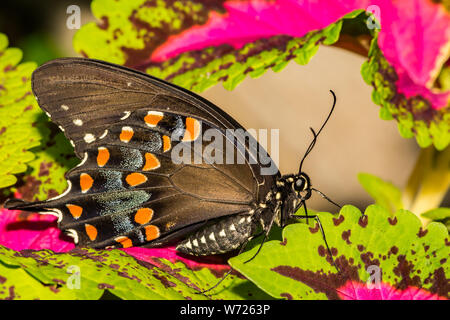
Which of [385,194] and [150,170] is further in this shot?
[385,194]

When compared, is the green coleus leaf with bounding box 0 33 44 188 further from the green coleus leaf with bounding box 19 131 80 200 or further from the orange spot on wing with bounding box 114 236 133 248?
the orange spot on wing with bounding box 114 236 133 248

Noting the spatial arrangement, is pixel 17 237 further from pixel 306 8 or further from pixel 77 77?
pixel 306 8

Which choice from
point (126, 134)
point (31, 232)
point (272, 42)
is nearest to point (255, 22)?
point (272, 42)

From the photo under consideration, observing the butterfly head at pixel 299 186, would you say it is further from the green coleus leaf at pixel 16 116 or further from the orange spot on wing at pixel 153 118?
the green coleus leaf at pixel 16 116

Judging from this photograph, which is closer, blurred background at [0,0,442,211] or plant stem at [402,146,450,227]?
plant stem at [402,146,450,227]

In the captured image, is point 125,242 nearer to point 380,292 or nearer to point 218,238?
point 218,238

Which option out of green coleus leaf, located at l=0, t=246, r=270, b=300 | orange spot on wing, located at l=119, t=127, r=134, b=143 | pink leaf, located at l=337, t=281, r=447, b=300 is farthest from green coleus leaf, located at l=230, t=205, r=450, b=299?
orange spot on wing, located at l=119, t=127, r=134, b=143
